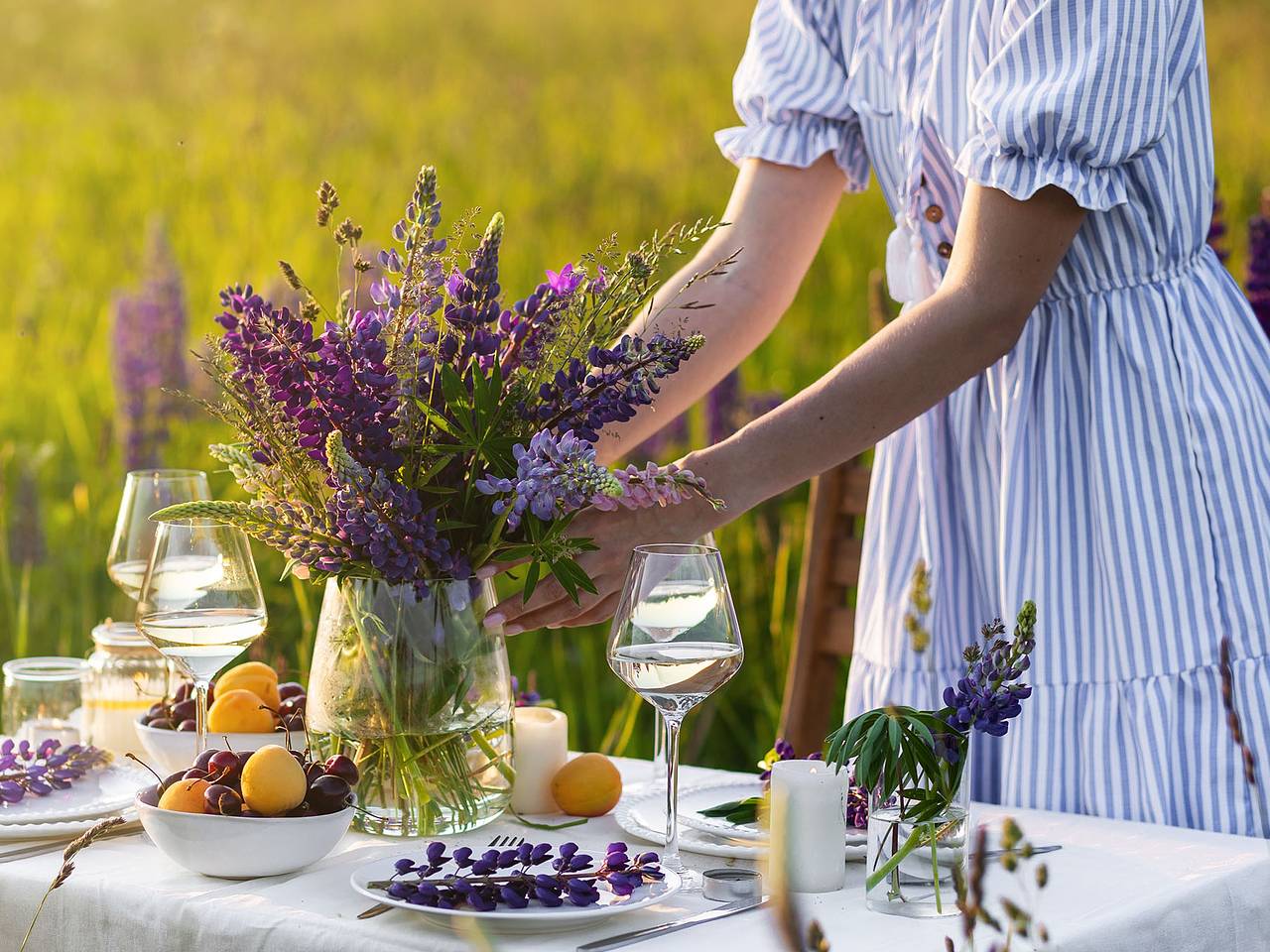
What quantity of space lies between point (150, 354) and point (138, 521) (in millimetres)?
1941

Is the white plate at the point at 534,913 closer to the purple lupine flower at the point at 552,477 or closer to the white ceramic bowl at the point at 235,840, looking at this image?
the white ceramic bowl at the point at 235,840

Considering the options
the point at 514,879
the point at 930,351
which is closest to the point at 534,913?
the point at 514,879

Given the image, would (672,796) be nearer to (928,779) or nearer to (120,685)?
(928,779)

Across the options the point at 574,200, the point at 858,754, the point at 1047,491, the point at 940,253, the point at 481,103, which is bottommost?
the point at 858,754

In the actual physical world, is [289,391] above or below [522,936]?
above

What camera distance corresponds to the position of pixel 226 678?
1.33m

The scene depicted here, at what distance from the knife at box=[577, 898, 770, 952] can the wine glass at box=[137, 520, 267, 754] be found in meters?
0.43

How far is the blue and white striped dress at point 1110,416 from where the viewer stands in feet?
4.37

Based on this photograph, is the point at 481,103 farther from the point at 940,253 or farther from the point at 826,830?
the point at 826,830

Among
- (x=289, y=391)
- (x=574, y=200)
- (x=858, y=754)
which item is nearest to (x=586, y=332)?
(x=289, y=391)

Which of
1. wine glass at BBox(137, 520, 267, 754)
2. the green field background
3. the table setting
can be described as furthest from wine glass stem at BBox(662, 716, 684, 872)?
the green field background

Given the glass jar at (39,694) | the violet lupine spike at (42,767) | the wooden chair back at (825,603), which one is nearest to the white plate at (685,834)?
the violet lupine spike at (42,767)

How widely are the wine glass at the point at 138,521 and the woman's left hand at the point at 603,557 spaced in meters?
0.39

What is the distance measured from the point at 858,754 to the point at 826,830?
0.07 metres
